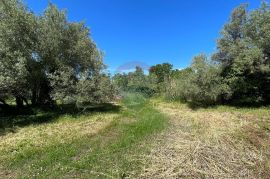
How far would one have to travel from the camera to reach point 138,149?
712cm

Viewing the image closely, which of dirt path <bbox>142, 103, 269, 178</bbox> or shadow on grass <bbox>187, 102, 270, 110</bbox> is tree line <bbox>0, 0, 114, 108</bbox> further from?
dirt path <bbox>142, 103, 269, 178</bbox>

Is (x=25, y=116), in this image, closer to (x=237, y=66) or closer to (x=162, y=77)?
(x=237, y=66)

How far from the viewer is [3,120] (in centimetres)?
1161

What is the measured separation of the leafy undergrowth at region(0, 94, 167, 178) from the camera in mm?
5641

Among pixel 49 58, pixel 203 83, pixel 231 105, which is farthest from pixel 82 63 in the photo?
pixel 231 105

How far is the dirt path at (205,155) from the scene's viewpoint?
541 centimetres

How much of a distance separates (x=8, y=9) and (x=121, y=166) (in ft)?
33.7

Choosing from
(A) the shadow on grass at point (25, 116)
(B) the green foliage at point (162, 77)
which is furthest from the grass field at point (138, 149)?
(B) the green foliage at point (162, 77)

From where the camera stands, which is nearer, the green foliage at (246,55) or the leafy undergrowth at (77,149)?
the leafy undergrowth at (77,149)

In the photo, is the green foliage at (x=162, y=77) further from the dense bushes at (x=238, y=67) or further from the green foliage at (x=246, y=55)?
the green foliage at (x=246, y=55)

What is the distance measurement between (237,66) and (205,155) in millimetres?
10391

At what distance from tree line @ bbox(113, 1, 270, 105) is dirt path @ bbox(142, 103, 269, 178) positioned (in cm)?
610

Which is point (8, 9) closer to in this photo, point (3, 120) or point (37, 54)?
point (37, 54)


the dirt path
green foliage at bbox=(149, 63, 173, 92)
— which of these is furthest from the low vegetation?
green foliage at bbox=(149, 63, 173, 92)
